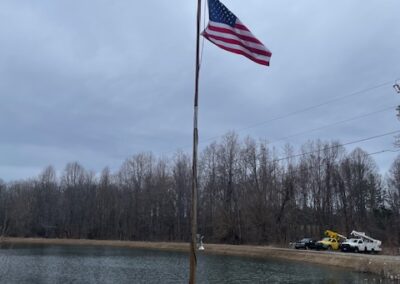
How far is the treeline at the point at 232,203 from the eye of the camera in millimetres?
78500

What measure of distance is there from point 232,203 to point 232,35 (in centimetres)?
7754

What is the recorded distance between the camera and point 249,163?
3455 inches

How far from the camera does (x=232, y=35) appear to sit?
34.0 ft

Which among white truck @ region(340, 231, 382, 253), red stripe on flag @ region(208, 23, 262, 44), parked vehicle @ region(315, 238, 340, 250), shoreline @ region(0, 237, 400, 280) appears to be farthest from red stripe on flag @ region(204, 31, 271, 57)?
parked vehicle @ region(315, 238, 340, 250)

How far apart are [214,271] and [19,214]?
297ft

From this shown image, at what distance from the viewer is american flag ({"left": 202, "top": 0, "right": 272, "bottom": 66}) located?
10227 mm

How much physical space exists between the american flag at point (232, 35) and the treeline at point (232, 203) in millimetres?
55466

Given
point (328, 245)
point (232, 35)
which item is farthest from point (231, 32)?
point (328, 245)

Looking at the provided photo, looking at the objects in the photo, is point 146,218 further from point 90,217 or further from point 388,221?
point 388,221

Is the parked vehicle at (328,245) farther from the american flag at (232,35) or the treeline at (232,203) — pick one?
the american flag at (232,35)

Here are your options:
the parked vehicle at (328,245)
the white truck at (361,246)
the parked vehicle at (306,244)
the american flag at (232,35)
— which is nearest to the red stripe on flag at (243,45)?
the american flag at (232,35)

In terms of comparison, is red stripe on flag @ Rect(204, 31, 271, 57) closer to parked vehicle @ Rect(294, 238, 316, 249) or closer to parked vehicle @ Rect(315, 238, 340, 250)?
parked vehicle @ Rect(315, 238, 340, 250)

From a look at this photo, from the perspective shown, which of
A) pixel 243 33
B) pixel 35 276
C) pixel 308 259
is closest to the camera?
pixel 243 33

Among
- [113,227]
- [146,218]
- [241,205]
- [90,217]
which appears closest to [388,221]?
[241,205]
